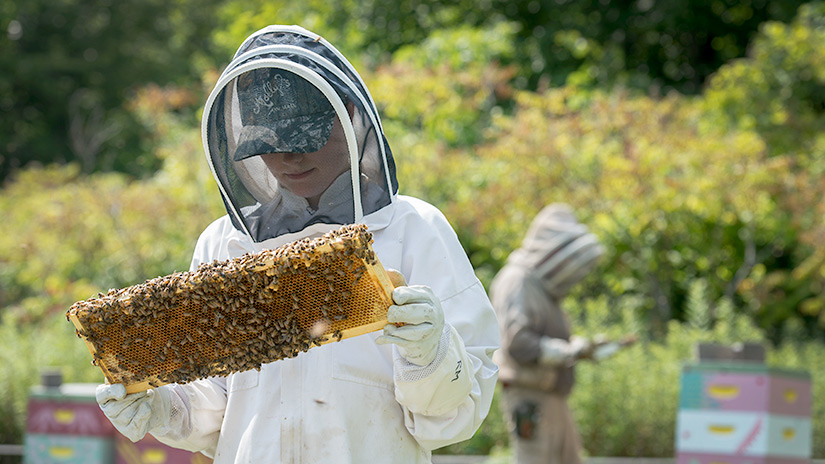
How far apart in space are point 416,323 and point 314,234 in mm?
458

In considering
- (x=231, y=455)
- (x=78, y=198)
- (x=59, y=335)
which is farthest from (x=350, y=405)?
(x=78, y=198)

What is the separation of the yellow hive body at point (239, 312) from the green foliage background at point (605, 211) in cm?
564

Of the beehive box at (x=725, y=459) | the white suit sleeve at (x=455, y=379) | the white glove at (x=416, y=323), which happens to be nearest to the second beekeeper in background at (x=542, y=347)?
the beehive box at (x=725, y=459)

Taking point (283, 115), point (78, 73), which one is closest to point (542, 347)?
point (283, 115)

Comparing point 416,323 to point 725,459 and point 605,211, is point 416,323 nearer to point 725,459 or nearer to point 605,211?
point 725,459

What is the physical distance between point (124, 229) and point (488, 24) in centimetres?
802

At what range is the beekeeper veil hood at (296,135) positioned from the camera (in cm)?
228

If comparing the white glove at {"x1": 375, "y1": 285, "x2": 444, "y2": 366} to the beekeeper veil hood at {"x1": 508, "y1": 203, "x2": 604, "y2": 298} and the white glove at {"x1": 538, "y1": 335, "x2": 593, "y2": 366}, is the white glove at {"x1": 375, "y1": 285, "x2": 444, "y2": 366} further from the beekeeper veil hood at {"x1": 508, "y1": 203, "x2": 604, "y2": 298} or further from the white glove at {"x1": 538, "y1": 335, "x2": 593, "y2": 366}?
the beekeeper veil hood at {"x1": 508, "y1": 203, "x2": 604, "y2": 298}

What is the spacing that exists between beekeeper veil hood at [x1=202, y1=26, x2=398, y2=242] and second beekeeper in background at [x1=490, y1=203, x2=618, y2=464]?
3.20 m

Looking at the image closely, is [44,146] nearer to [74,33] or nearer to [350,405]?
[74,33]

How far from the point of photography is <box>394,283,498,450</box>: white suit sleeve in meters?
2.07

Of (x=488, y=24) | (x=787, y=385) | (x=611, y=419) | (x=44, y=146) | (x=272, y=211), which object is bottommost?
(x=611, y=419)

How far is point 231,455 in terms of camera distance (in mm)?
2289

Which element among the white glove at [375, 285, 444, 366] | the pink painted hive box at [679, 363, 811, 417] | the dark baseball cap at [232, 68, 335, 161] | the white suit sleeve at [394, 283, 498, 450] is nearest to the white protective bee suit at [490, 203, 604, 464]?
the pink painted hive box at [679, 363, 811, 417]
